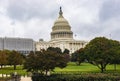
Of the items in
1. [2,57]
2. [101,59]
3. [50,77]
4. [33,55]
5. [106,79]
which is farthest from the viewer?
[2,57]

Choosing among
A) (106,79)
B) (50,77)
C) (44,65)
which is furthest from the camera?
(44,65)

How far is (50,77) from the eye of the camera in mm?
64250

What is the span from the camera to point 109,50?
91312mm

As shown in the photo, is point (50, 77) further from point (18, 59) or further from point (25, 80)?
point (18, 59)

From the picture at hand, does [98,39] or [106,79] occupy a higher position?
[98,39]

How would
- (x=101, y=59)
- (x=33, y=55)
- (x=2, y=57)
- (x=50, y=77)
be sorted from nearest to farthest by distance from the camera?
(x=50, y=77), (x=33, y=55), (x=101, y=59), (x=2, y=57)

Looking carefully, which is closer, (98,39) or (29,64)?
(29,64)

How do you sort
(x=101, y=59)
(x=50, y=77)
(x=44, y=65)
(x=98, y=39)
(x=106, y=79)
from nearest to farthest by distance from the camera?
(x=106, y=79) → (x=50, y=77) → (x=44, y=65) → (x=101, y=59) → (x=98, y=39)

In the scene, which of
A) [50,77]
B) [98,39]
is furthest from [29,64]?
[98,39]

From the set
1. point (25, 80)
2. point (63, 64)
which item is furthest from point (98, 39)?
point (25, 80)

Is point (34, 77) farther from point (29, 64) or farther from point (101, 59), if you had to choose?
point (101, 59)

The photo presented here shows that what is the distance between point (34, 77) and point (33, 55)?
968cm

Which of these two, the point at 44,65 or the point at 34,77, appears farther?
the point at 44,65

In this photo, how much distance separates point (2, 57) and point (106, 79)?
207 ft
